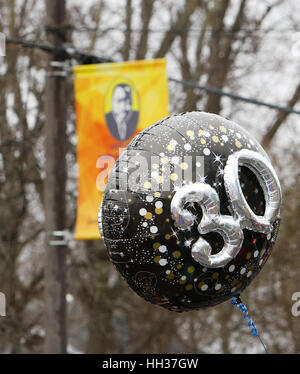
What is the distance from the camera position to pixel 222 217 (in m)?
1.56

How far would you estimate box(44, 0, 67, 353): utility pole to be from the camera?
4324 millimetres

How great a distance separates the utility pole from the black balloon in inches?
→ 107

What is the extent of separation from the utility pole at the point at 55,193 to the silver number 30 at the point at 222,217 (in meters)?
2.89

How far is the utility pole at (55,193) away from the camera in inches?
170

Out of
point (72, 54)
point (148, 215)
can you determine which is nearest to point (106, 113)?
point (72, 54)

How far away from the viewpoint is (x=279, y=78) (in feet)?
24.3

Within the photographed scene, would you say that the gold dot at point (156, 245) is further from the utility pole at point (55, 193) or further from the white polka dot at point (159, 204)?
the utility pole at point (55, 193)

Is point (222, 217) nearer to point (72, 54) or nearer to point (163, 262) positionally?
point (163, 262)

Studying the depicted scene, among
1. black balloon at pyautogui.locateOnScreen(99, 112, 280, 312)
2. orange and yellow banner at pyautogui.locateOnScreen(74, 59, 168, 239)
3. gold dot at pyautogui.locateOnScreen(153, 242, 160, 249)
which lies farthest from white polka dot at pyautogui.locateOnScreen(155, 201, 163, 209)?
orange and yellow banner at pyautogui.locateOnScreen(74, 59, 168, 239)

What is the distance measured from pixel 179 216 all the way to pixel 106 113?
2519 millimetres

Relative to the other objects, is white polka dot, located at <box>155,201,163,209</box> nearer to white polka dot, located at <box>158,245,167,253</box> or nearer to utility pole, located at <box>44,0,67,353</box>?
white polka dot, located at <box>158,245,167,253</box>

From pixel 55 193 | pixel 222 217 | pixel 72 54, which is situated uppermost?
pixel 72 54

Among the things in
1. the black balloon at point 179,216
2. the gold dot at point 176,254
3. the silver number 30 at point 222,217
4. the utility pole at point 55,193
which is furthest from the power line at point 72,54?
the gold dot at point 176,254

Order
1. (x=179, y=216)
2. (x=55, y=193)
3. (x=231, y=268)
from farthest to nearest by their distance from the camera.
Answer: (x=55, y=193)
(x=231, y=268)
(x=179, y=216)
